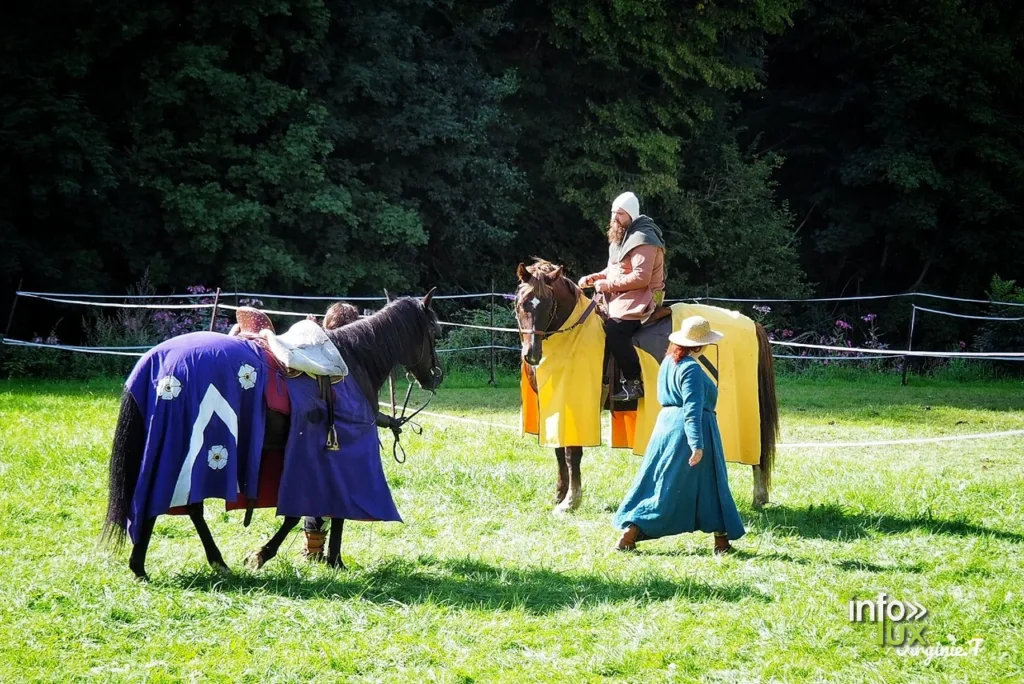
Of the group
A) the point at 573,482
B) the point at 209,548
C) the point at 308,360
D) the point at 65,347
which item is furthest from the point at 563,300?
the point at 65,347

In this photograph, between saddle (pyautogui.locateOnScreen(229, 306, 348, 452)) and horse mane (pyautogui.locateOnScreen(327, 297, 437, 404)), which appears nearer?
saddle (pyautogui.locateOnScreen(229, 306, 348, 452))

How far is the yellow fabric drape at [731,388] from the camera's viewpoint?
7.31m

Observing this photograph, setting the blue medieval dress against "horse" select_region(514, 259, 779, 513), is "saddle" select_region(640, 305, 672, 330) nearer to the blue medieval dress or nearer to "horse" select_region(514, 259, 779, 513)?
"horse" select_region(514, 259, 779, 513)

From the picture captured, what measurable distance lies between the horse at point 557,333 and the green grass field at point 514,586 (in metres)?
0.21

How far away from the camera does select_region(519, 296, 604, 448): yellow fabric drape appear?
731cm

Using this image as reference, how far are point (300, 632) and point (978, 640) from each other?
2.97 meters

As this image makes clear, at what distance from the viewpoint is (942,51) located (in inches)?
825

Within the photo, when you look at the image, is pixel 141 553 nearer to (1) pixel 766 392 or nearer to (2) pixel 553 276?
(2) pixel 553 276

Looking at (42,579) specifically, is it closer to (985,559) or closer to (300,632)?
(300,632)

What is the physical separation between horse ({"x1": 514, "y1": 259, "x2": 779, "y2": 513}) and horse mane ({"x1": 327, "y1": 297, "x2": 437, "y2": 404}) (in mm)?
1225

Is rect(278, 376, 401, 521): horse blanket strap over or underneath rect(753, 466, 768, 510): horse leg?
over

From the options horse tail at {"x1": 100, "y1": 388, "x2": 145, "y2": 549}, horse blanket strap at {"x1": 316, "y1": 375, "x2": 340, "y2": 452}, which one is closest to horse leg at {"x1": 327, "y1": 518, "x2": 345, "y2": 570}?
horse blanket strap at {"x1": 316, "y1": 375, "x2": 340, "y2": 452}

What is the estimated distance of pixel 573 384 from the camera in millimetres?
7391

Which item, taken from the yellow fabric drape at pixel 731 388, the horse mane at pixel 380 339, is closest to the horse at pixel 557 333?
the yellow fabric drape at pixel 731 388
